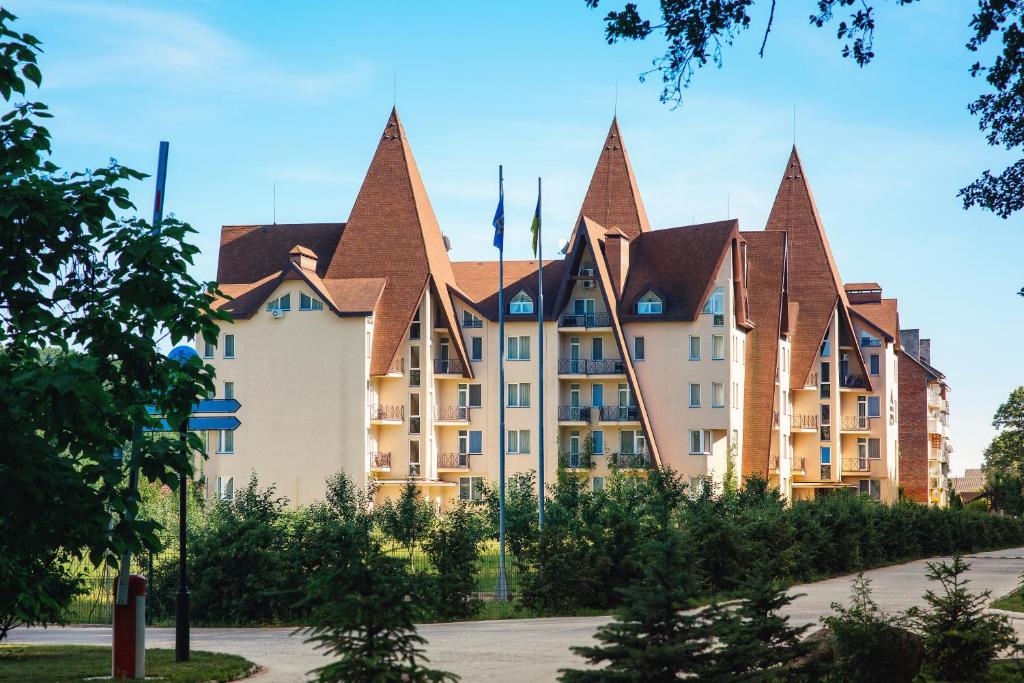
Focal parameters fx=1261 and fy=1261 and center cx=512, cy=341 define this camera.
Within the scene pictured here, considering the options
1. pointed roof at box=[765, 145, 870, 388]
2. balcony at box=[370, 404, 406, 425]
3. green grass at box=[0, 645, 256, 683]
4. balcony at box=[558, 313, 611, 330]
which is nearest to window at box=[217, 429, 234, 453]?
balcony at box=[370, 404, 406, 425]

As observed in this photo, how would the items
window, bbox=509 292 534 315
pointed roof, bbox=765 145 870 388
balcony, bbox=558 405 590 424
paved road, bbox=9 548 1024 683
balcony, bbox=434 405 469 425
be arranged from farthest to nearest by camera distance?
pointed roof, bbox=765 145 870 388, window, bbox=509 292 534 315, balcony, bbox=434 405 469 425, balcony, bbox=558 405 590 424, paved road, bbox=9 548 1024 683

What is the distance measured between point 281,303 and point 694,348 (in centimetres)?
2137

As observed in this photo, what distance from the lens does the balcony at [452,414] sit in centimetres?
6781

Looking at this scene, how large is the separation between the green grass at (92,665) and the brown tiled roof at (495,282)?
47867mm

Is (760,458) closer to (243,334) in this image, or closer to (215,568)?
(243,334)

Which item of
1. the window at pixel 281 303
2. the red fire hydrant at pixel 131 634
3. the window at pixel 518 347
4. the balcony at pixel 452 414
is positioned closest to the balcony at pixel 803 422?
the window at pixel 518 347

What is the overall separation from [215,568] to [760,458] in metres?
46.8

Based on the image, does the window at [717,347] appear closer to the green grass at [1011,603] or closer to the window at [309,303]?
the window at [309,303]

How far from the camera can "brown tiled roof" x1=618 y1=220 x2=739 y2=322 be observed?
214 feet

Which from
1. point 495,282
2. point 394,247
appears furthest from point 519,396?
point 394,247

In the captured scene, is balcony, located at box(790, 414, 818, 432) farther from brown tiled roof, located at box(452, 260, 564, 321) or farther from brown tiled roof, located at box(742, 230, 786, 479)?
brown tiled roof, located at box(452, 260, 564, 321)

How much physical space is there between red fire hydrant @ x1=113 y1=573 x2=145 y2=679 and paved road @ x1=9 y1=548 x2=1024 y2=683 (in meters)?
1.64

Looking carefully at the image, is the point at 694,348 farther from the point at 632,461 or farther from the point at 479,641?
the point at 479,641

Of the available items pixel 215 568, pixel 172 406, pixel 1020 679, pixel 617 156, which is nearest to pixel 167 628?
pixel 215 568
